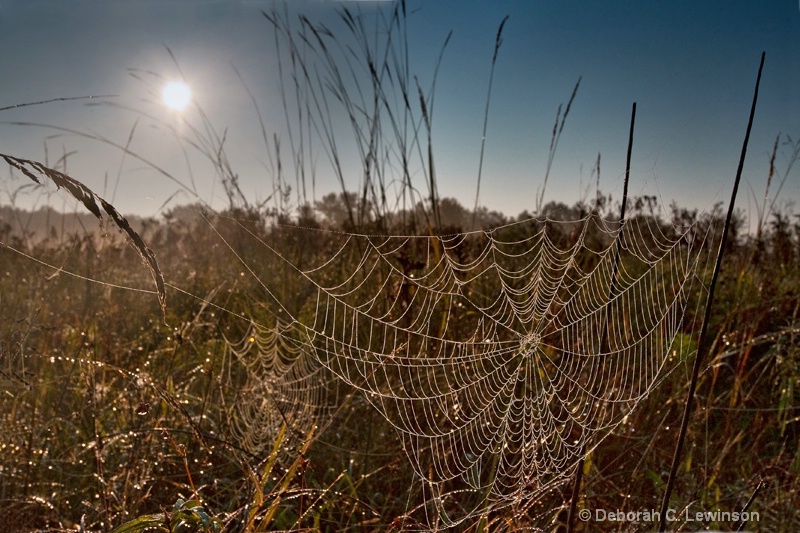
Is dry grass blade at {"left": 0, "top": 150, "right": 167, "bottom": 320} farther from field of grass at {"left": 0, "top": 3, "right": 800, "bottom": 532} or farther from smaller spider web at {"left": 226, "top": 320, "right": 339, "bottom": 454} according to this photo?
smaller spider web at {"left": 226, "top": 320, "right": 339, "bottom": 454}

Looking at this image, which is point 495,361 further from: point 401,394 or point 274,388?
point 274,388

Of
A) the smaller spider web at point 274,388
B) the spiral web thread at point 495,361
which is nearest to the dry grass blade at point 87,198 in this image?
the spiral web thread at point 495,361

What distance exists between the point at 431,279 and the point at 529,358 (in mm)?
632

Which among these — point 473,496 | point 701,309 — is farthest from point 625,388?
point 701,309

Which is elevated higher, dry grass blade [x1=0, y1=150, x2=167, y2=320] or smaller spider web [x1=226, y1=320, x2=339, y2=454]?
dry grass blade [x1=0, y1=150, x2=167, y2=320]

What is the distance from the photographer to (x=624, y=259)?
463 cm

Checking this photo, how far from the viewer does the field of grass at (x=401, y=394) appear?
6.98 feet

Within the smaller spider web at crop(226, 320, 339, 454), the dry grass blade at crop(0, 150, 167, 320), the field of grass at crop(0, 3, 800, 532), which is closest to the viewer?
the dry grass blade at crop(0, 150, 167, 320)

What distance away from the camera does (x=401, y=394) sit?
2.91m

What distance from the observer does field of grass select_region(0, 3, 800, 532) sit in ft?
6.98

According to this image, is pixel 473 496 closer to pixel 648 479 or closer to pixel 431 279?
pixel 648 479

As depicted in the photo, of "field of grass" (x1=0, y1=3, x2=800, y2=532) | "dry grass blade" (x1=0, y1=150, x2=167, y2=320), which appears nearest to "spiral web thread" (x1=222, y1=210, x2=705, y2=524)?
"field of grass" (x1=0, y1=3, x2=800, y2=532)

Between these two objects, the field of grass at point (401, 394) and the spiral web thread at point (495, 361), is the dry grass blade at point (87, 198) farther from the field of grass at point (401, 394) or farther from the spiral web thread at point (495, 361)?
the spiral web thread at point (495, 361)

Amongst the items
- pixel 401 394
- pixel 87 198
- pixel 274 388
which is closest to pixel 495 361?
pixel 401 394
